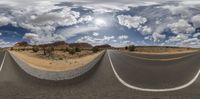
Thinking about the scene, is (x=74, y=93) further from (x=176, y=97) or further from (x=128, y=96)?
(x=176, y=97)

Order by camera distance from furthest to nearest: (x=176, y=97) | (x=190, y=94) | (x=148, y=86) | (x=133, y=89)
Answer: (x=148, y=86), (x=133, y=89), (x=190, y=94), (x=176, y=97)

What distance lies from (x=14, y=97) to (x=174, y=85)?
17.4 feet

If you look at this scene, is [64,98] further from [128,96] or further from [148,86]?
[148,86]

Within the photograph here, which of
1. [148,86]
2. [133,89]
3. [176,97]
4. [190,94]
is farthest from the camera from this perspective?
[148,86]

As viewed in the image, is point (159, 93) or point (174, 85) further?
point (174, 85)

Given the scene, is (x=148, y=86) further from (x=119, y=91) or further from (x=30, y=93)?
(x=30, y=93)

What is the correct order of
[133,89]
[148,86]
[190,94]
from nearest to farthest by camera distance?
[190,94], [133,89], [148,86]

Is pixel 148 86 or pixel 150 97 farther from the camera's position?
pixel 148 86

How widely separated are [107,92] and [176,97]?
2064 mm

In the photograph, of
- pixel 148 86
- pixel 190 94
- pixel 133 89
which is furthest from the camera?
pixel 148 86

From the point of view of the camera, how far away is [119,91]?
1157 cm

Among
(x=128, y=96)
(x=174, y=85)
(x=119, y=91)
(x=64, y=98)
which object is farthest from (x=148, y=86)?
(x=64, y=98)

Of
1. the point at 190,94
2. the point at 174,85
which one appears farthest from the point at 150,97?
the point at 174,85

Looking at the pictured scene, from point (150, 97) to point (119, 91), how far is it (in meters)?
1.53
